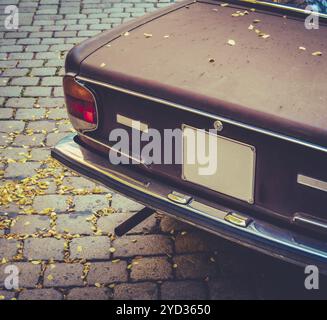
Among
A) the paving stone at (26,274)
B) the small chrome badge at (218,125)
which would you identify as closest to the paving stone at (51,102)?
the paving stone at (26,274)

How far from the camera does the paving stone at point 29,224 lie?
3.57m

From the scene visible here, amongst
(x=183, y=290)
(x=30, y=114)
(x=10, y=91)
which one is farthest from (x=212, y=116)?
(x=10, y=91)

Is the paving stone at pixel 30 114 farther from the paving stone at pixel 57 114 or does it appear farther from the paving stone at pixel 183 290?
the paving stone at pixel 183 290

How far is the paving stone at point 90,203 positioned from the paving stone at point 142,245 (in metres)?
0.40

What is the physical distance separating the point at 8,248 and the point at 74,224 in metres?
0.48

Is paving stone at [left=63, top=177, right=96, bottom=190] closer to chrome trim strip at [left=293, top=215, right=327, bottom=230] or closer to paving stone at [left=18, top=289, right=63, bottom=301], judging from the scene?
paving stone at [left=18, top=289, right=63, bottom=301]

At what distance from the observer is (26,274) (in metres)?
3.21

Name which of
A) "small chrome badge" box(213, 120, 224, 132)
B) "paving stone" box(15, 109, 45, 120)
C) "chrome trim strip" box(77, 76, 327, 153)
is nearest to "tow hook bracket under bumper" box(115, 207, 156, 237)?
"chrome trim strip" box(77, 76, 327, 153)

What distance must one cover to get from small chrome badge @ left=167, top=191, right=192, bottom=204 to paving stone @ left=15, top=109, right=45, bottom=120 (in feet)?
8.51

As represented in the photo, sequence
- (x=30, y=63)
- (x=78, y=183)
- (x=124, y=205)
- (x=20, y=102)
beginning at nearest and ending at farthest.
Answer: (x=124, y=205) < (x=78, y=183) < (x=20, y=102) < (x=30, y=63)

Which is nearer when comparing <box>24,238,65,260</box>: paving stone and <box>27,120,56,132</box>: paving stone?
<box>24,238,65,260</box>: paving stone

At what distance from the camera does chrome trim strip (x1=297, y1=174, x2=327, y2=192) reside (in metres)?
2.33

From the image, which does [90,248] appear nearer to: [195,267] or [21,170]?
[195,267]

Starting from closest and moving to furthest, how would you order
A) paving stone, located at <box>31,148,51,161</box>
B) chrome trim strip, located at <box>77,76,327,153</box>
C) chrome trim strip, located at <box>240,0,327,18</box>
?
chrome trim strip, located at <box>77,76,327,153</box> < chrome trim strip, located at <box>240,0,327,18</box> < paving stone, located at <box>31,148,51,161</box>
